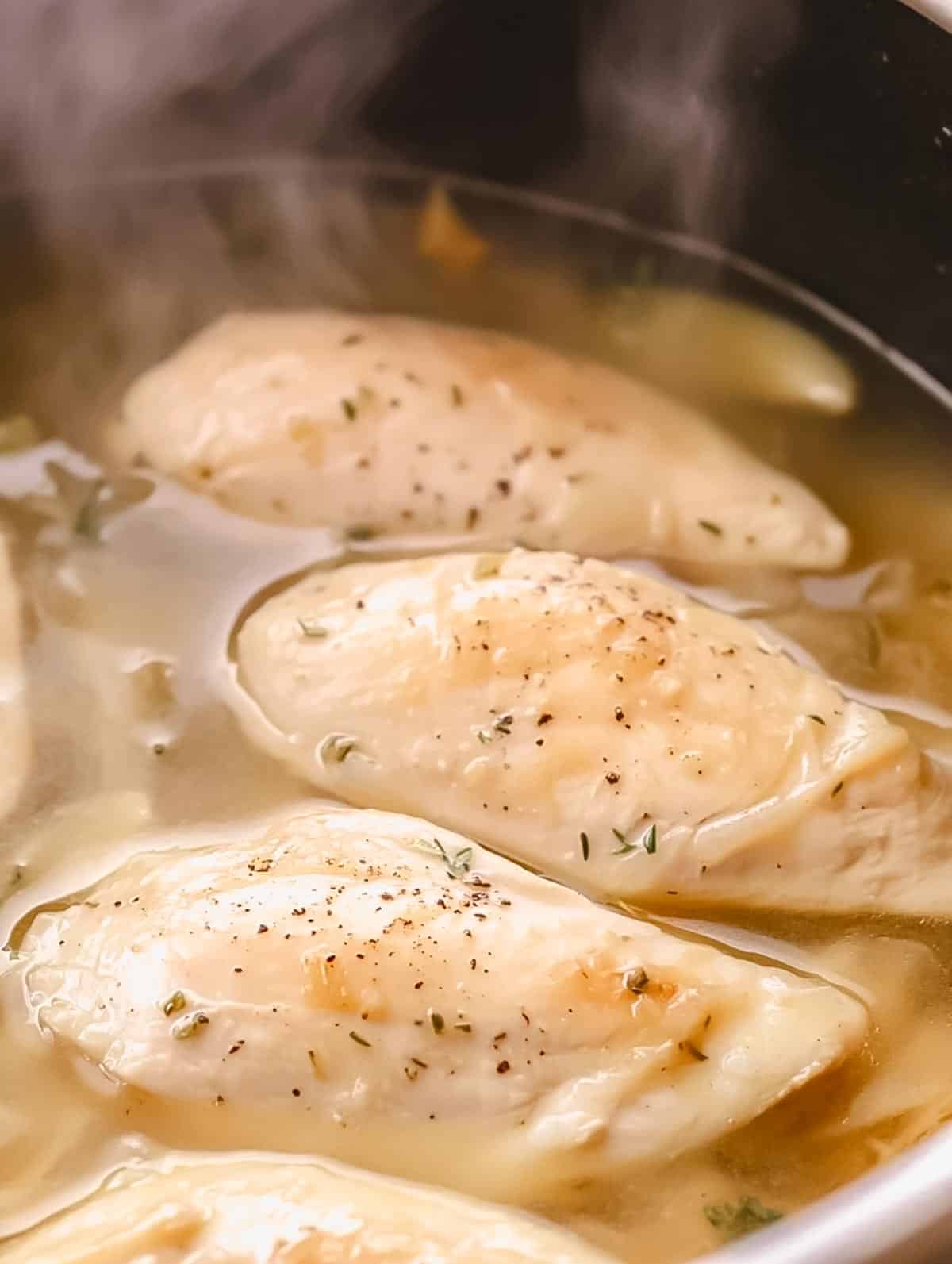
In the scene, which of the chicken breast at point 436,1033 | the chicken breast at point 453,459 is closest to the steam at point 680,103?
the chicken breast at point 453,459

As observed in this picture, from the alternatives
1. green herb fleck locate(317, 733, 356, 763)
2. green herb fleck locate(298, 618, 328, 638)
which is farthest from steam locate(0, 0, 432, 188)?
green herb fleck locate(317, 733, 356, 763)

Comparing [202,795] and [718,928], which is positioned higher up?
[718,928]

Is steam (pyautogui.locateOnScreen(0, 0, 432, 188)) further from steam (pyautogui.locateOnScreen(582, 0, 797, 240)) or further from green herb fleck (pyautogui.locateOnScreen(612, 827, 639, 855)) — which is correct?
green herb fleck (pyautogui.locateOnScreen(612, 827, 639, 855))

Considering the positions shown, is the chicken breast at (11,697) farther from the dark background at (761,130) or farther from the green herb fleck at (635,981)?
the dark background at (761,130)

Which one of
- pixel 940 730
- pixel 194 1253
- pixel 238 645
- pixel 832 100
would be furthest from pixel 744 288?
pixel 194 1253

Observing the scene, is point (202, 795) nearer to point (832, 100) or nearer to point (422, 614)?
point (422, 614)
